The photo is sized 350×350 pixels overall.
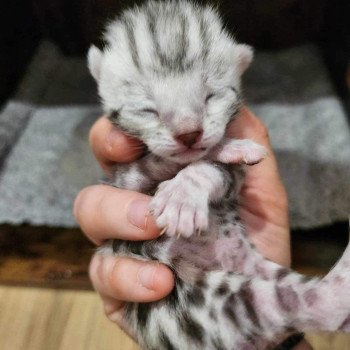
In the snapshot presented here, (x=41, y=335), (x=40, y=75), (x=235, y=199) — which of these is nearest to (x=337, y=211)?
(x=235, y=199)

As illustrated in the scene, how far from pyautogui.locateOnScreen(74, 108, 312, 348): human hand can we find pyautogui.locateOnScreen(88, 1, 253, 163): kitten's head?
121 mm

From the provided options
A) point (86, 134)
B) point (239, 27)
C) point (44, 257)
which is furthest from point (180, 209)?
point (239, 27)

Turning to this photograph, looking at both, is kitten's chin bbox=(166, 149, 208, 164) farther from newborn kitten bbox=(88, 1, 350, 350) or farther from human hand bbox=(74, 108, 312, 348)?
human hand bbox=(74, 108, 312, 348)

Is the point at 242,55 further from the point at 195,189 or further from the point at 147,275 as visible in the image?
the point at 147,275

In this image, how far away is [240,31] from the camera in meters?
2.45

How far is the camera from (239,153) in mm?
1128

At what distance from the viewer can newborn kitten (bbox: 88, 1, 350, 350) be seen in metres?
1.01

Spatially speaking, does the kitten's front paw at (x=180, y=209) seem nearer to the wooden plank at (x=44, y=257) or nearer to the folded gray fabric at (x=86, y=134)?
the wooden plank at (x=44, y=257)

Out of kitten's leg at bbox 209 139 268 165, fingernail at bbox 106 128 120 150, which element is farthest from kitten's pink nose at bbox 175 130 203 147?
fingernail at bbox 106 128 120 150

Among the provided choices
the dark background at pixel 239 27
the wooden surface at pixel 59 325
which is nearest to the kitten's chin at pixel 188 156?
the wooden surface at pixel 59 325

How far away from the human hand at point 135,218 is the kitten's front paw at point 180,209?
63 millimetres

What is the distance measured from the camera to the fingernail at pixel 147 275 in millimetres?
1025

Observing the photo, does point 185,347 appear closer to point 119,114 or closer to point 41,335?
point 119,114

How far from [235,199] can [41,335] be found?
2.63 ft
